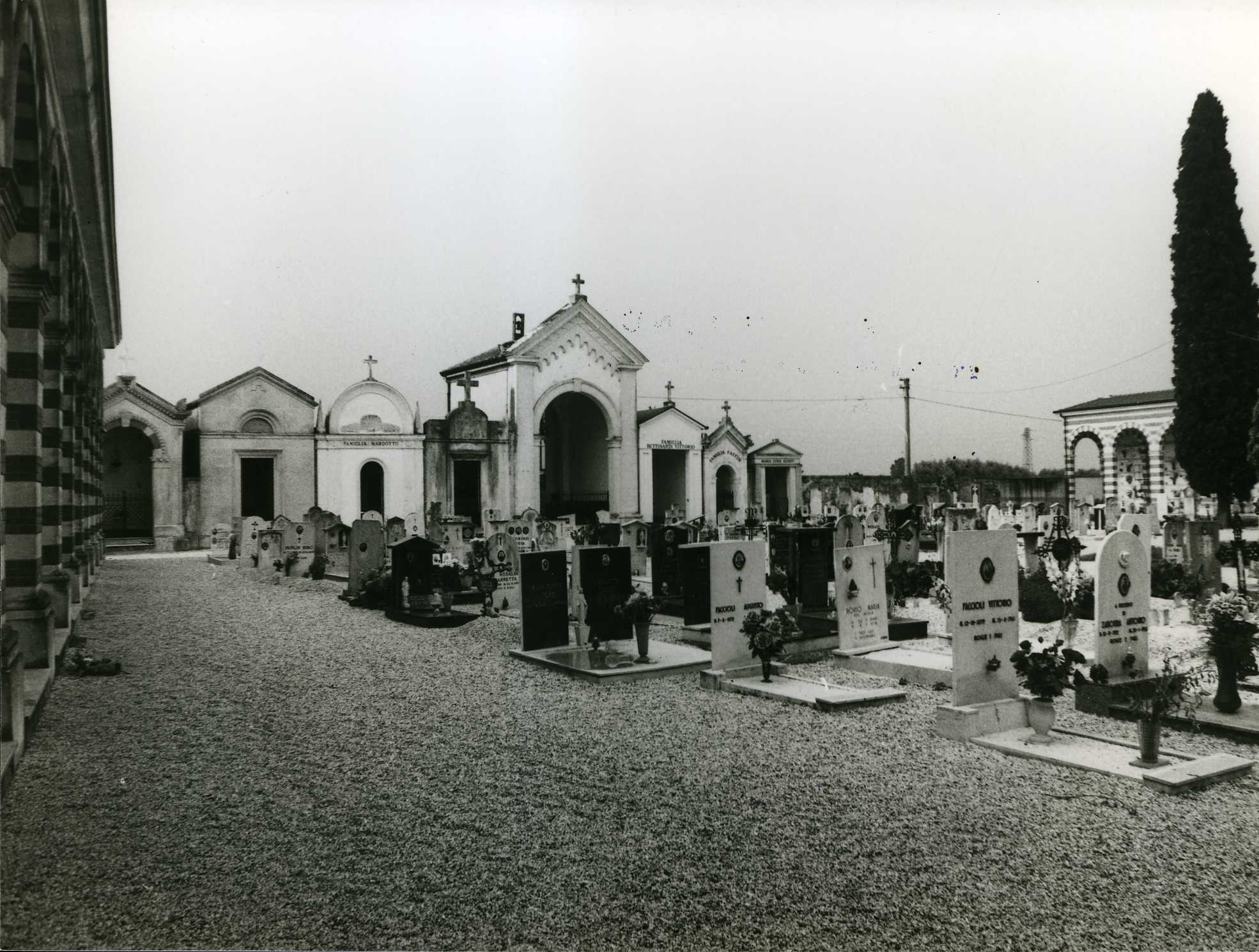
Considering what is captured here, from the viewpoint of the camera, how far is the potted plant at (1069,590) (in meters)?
9.77

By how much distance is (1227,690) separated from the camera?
686 cm

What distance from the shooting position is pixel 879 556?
1010 centimetres

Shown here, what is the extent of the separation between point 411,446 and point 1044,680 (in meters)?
23.5

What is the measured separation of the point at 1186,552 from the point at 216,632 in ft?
49.2

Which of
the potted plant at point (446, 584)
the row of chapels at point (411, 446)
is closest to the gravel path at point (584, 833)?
the potted plant at point (446, 584)

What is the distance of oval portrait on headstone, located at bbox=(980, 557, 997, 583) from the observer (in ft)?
22.6

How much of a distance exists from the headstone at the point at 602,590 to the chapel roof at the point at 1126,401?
1215 inches

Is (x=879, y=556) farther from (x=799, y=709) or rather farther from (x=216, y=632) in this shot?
(x=216, y=632)

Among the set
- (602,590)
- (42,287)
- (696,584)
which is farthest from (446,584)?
(42,287)

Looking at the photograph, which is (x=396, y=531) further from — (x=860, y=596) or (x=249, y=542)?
(x=860, y=596)

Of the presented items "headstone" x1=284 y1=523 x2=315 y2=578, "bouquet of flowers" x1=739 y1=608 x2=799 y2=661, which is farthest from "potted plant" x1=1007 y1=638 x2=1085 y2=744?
"headstone" x1=284 y1=523 x2=315 y2=578

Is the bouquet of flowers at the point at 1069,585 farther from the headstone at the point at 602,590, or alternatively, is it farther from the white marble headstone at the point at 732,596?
the headstone at the point at 602,590

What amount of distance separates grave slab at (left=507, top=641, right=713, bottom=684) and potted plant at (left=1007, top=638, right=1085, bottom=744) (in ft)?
11.2

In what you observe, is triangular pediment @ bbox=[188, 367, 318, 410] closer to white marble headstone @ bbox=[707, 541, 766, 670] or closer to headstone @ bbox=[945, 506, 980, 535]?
headstone @ bbox=[945, 506, 980, 535]
